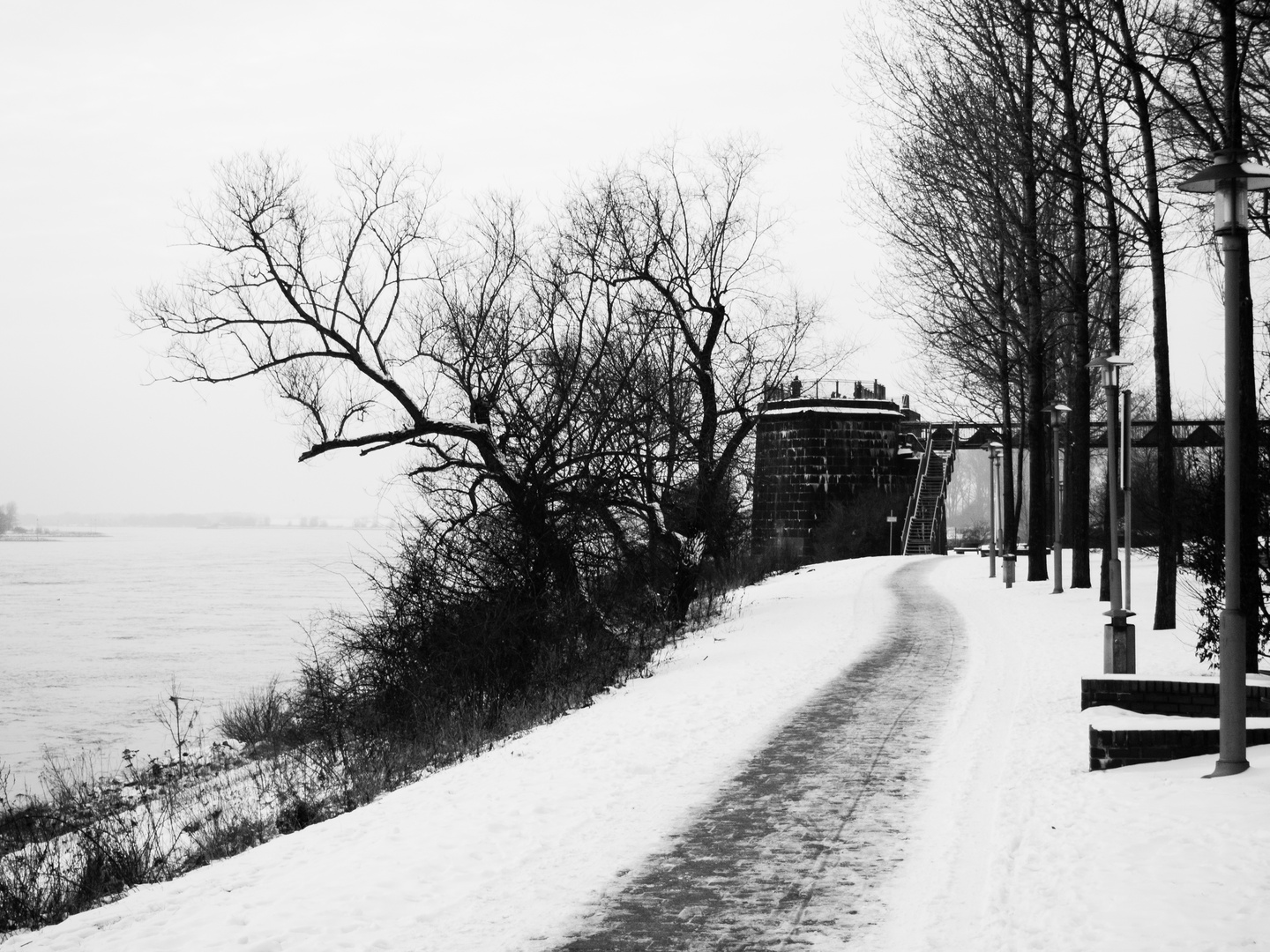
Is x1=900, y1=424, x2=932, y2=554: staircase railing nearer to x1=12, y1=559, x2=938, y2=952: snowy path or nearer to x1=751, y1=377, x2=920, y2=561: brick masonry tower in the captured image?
x1=751, y1=377, x2=920, y2=561: brick masonry tower

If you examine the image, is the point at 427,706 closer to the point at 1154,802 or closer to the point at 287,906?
the point at 287,906

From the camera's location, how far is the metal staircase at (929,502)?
51.7 meters

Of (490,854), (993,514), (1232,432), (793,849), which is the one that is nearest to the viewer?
(793,849)

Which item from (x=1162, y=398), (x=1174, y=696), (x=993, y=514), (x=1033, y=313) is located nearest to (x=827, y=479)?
(x=993, y=514)

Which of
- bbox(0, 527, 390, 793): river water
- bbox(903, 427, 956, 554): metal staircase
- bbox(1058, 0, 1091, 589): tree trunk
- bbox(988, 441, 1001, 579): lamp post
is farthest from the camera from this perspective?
bbox(903, 427, 956, 554): metal staircase

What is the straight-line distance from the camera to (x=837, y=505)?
53.9 metres

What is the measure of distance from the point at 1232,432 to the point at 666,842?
203 inches

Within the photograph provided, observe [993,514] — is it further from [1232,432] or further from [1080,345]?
[1232,432]

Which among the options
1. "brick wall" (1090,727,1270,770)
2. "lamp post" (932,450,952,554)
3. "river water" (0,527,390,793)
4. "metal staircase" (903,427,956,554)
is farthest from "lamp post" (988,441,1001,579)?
"brick wall" (1090,727,1270,770)

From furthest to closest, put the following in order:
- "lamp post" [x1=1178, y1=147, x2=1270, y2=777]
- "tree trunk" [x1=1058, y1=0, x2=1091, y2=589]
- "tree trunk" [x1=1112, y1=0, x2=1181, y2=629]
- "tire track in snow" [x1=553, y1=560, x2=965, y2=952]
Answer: "tree trunk" [x1=1058, y1=0, x2=1091, y2=589] < "tree trunk" [x1=1112, y1=0, x2=1181, y2=629] < "lamp post" [x1=1178, y1=147, x2=1270, y2=777] < "tire track in snow" [x1=553, y1=560, x2=965, y2=952]

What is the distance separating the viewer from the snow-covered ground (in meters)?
5.77

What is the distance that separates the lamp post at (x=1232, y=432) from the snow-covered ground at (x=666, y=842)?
0.40 meters

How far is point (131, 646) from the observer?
3206cm

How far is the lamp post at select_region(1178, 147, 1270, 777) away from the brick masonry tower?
1745 inches
